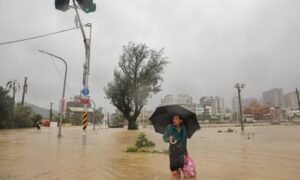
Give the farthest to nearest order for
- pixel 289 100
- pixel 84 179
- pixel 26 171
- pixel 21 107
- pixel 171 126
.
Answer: pixel 289 100 → pixel 21 107 → pixel 26 171 → pixel 84 179 → pixel 171 126

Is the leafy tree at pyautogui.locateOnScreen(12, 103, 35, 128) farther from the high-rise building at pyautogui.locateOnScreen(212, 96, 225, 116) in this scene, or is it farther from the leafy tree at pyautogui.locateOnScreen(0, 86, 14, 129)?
the high-rise building at pyautogui.locateOnScreen(212, 96, 225, 116)

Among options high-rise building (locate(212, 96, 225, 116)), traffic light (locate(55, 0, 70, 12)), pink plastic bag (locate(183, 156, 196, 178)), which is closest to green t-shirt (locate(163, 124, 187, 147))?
pink plastic bag (locate(183, 156, 196, 178))

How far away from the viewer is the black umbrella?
5629mm

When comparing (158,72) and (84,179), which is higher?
(158,72)

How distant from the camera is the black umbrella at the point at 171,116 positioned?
222 inches

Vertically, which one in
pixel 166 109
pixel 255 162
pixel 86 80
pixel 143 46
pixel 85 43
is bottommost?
pixel 255 162

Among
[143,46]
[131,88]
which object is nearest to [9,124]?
[131,88]

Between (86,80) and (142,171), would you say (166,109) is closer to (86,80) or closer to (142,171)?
(142,171)

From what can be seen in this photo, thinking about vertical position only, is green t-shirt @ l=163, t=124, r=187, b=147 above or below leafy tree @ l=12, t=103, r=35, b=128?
below

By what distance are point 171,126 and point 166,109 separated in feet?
1.24

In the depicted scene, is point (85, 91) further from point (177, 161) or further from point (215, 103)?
point (215, 103)

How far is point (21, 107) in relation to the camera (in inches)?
2056

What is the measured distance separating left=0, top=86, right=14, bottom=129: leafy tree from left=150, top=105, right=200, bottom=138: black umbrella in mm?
41821

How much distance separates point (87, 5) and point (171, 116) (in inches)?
171
